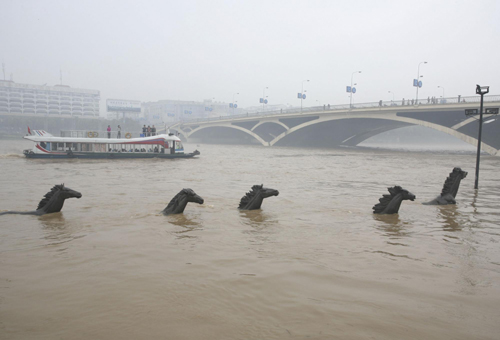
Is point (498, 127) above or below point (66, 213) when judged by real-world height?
above

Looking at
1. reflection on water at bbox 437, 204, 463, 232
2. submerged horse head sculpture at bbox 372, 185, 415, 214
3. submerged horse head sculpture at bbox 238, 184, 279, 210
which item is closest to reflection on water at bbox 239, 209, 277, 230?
submerged horse head sculpture at bbox 238, 184, 279, 210

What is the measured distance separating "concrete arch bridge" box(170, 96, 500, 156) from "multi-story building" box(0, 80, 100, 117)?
71944mm

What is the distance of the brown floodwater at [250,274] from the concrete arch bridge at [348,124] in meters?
22.4

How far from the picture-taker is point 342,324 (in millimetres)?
4547

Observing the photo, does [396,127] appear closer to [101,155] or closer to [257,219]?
[101,155]

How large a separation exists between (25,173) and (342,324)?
25170 mm

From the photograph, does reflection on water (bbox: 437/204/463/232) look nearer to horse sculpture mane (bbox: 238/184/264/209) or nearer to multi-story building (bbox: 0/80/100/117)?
horse sculpture mane (bbox: 238/184/264/209)

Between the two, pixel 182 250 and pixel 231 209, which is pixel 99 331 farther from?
pixel 231 209

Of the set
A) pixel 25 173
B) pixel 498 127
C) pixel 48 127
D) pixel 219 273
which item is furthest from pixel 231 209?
pixel 48 127

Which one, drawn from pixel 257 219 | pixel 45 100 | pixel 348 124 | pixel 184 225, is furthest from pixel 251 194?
pixel 45 100

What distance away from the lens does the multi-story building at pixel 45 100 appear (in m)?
146

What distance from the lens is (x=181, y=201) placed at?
1084 centimetres

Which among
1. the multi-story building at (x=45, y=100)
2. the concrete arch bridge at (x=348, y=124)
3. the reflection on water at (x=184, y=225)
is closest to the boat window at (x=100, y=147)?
the reflection on water at (x=184, y=225)

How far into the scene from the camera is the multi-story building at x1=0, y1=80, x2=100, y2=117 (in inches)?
5728
